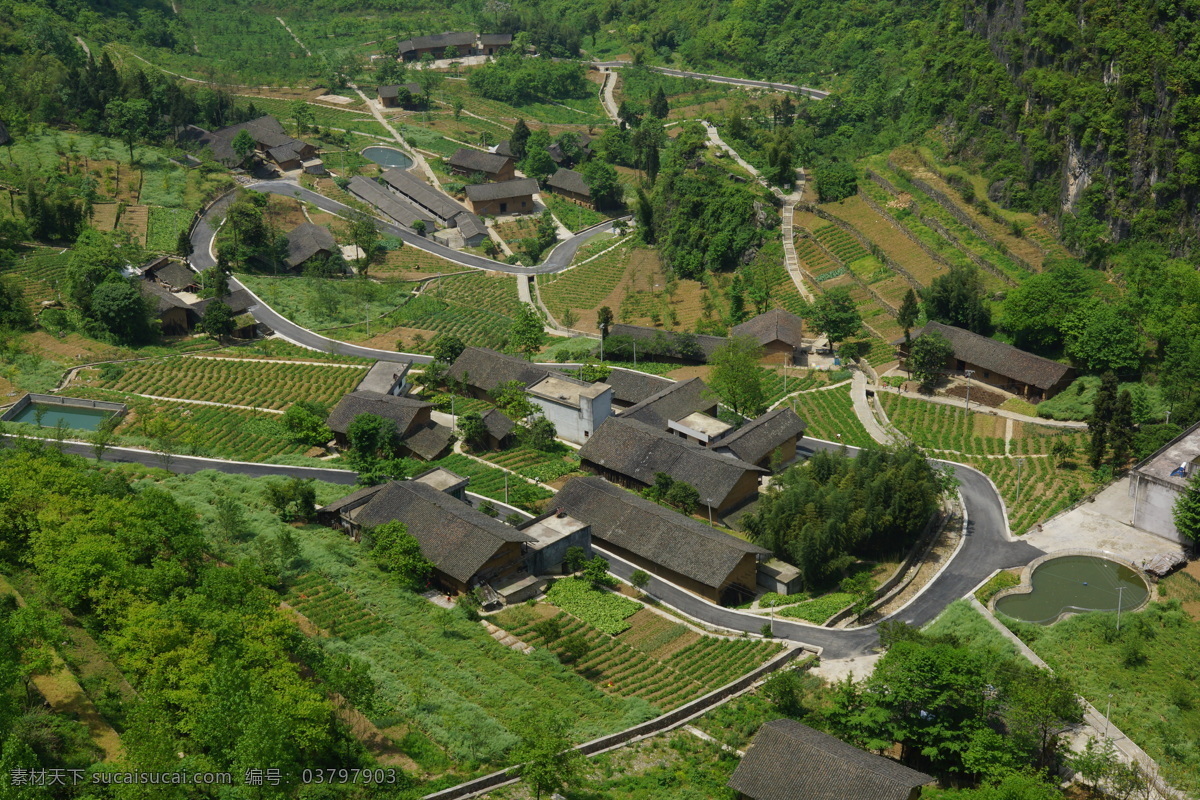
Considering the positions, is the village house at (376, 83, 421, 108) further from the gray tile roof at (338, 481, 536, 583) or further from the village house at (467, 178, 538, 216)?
the gray tile roof at (338, 481, 536, 583)

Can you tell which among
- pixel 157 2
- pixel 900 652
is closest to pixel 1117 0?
pixel 900 652

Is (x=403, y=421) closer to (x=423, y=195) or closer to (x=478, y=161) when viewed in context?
(x=423, y=195)

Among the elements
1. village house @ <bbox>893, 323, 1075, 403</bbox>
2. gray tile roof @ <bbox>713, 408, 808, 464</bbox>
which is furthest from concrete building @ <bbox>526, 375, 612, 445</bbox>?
village house @ <bbox>893, 323, 1075, 403</bbox>

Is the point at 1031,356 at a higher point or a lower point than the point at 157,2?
lower

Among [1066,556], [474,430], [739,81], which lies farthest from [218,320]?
[739,81]

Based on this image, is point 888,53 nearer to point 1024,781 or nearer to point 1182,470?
point 1182,470
